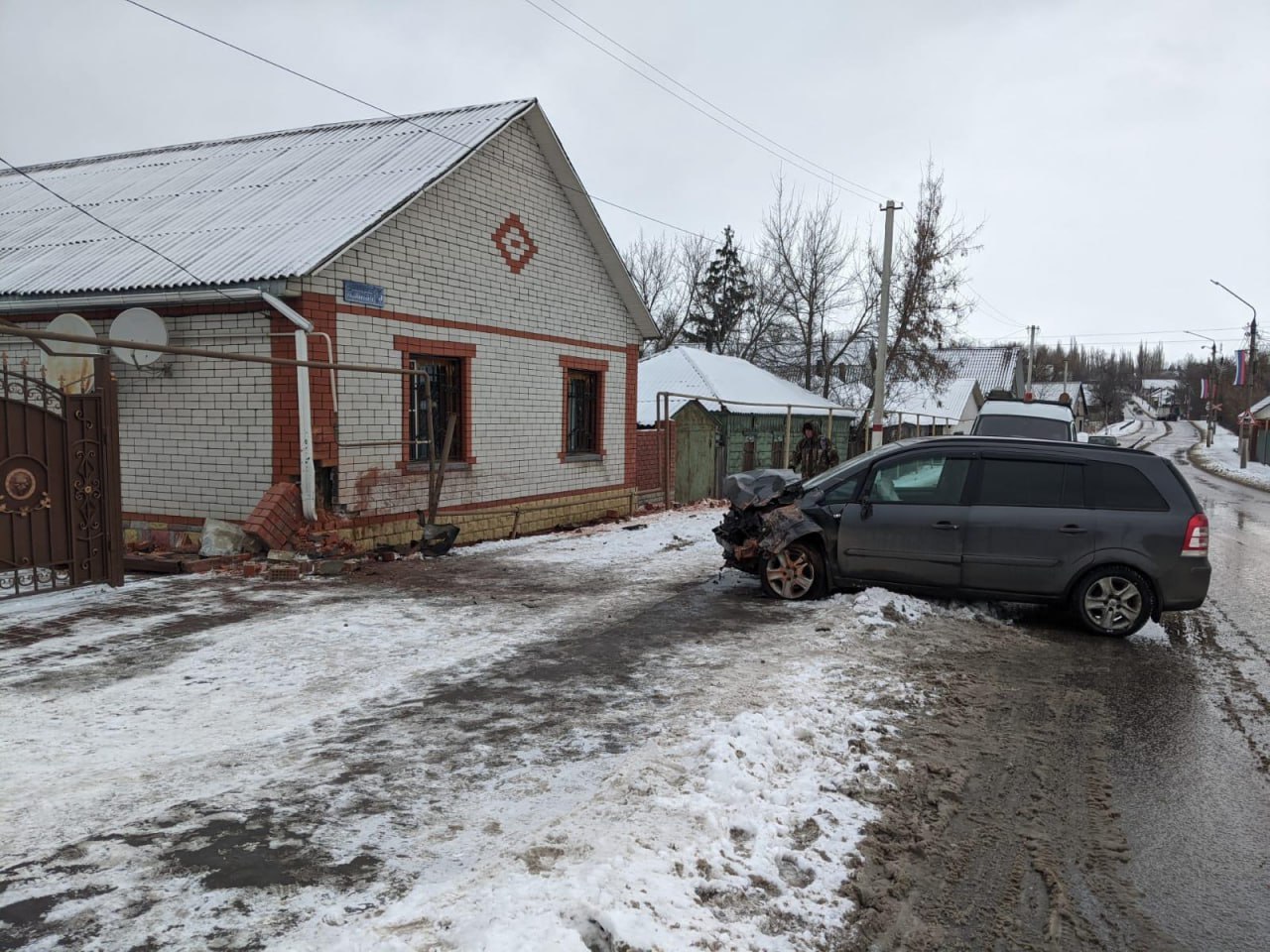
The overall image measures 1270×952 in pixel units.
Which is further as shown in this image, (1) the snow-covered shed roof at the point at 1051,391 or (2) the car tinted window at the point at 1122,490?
(1) the snow-covered shed roof at the point at 1051,391

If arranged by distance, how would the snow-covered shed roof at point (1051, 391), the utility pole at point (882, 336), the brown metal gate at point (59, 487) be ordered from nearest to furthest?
the brown metal gate at point (59, 487) < the utility pole at point (882, 336) < the snow-covered shed roof at point (1051, 391)

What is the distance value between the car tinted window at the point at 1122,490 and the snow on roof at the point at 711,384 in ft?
43.0

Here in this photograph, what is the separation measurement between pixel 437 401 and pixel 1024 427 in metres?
9.41

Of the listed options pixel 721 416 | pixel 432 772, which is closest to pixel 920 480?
pixel 432 772

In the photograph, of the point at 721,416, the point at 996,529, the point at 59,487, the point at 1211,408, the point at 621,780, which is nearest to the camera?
the point at 621,780

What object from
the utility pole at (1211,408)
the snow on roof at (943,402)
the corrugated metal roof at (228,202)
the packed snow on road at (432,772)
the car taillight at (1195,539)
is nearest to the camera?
the packed snow on road at (432,772)

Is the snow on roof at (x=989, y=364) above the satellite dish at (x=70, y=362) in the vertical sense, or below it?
above

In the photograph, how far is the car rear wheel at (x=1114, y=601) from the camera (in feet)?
23.0

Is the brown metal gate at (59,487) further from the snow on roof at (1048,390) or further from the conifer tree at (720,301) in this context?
the snow on roof at (1048,390)

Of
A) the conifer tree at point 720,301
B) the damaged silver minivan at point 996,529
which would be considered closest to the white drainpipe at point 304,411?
the damaged silver minivan at point 996,529

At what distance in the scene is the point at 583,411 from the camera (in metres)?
14.8

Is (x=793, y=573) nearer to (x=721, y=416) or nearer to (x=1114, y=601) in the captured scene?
(x=1114, y=601)

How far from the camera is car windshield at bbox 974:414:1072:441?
14.1m

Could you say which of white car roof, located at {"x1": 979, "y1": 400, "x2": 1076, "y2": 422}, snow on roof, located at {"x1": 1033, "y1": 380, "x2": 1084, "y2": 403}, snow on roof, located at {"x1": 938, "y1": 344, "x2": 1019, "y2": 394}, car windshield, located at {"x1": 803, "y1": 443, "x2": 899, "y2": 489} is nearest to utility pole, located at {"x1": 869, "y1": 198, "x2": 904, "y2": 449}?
white car roof, located at {"x1": 979, "y1": 400, "x2": 1076, "y2": 422}
